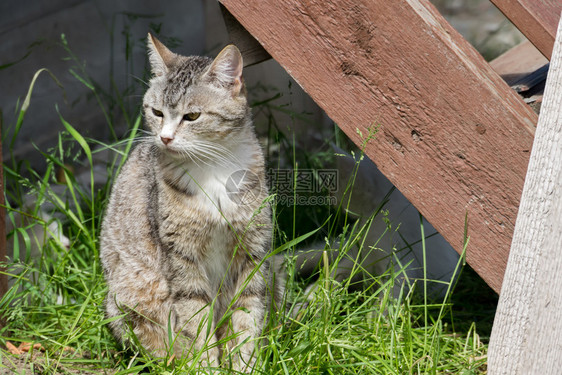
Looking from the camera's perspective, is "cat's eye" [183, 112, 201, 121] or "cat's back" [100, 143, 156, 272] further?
"cat's back" [100, 143, 156, 272]

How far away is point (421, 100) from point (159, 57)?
0.98 meters

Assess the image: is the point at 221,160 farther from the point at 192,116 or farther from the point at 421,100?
the point at 421,100

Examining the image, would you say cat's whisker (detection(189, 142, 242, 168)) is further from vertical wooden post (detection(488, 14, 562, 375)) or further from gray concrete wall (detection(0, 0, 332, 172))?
gray concrete wall (detection(0, 0, 332, 172))

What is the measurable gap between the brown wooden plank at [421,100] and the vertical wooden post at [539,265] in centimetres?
11

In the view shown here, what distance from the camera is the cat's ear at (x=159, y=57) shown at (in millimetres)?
2246

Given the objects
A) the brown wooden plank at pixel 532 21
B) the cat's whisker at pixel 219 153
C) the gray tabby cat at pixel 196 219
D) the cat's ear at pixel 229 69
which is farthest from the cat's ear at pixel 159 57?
the brown wooden plank at pixel 532 21

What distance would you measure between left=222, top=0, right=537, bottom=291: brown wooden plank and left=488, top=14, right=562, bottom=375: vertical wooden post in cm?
11

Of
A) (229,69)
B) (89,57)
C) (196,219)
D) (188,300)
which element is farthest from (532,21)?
(89,57)

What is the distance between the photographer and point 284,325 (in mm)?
2072

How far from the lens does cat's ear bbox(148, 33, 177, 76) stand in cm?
225

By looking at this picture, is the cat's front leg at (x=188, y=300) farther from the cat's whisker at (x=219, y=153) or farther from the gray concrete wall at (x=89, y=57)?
the gray concrete wall at (x=89, y=57)

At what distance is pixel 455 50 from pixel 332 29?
37 cm

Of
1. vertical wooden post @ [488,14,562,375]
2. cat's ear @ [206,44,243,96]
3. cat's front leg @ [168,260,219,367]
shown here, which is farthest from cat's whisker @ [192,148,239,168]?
vertical wooden post @ [488,14,562,375]

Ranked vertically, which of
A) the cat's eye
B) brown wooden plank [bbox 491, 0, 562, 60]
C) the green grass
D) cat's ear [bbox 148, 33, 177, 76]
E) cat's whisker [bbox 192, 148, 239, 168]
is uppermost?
brown wooden plank [bbox 491, 0, 562, 60]
